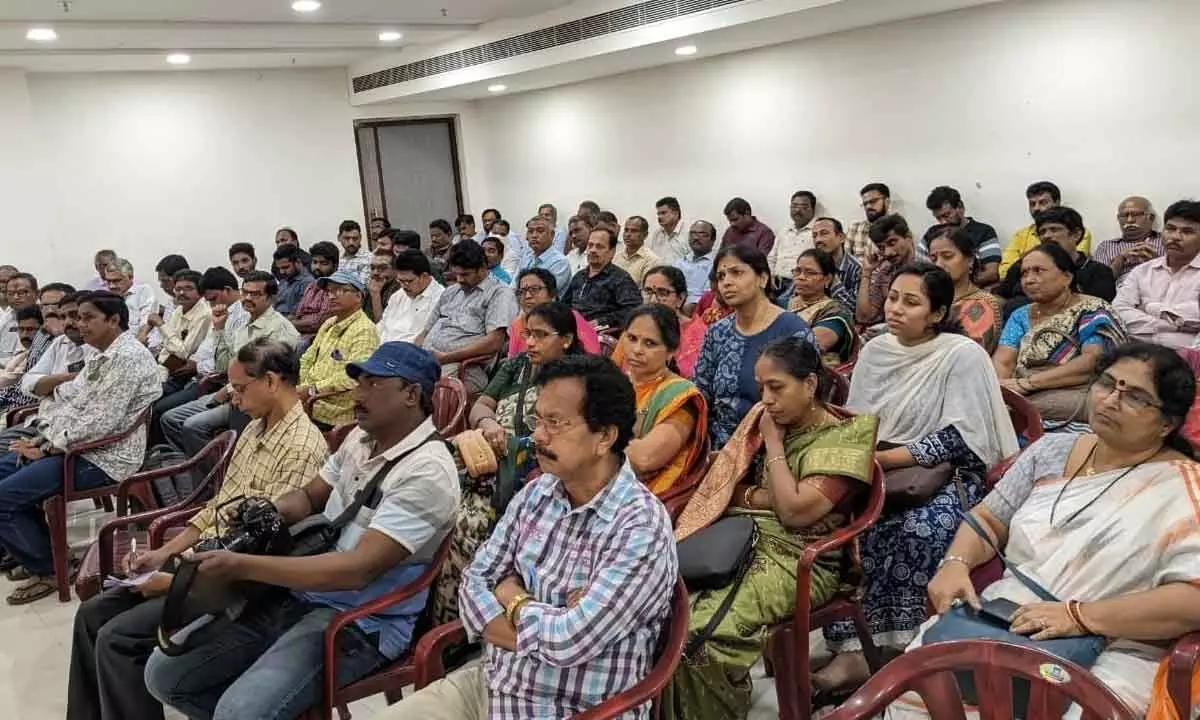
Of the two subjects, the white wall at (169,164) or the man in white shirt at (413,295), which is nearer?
the man in white shirt at (413,295)

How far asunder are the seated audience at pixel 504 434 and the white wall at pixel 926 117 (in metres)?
4.22

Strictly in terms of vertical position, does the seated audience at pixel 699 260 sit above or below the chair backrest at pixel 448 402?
above

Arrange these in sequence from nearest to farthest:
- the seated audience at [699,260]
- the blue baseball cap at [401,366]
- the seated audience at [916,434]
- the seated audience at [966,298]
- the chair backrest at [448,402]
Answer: the blue baseball cap at [401,366]
the seated audience at [916,434]
the chair backrest at [448,402]
the seated audience at [966,298]
the seated audience at [699,260]

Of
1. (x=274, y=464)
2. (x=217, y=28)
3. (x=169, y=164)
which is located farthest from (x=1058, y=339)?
(x=169, y=164)

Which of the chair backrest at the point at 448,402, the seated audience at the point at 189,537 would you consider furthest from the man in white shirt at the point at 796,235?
the seated audience at the point at 189,537

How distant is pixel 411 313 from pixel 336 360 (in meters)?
0.82

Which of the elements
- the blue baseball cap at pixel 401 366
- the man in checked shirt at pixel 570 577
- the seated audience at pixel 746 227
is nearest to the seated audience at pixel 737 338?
the blue baseball cap at pixel 401 366

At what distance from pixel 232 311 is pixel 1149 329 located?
4396 mm

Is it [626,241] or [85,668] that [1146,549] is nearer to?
[85,668]

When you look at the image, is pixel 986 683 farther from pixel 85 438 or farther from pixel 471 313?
pixel 471 313

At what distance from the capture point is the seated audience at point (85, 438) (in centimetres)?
365

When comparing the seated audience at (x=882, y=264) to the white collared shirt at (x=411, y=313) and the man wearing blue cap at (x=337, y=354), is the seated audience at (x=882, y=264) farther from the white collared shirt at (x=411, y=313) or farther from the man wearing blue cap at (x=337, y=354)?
the man wearing blue cap at (x=337, y=354)

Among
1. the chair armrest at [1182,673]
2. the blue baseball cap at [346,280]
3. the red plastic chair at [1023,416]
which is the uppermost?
the blue baseball cap at [346,280]

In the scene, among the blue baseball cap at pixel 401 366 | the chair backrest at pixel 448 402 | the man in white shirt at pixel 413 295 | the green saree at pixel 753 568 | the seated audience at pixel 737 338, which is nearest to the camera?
the green saree at pixel 753 568
